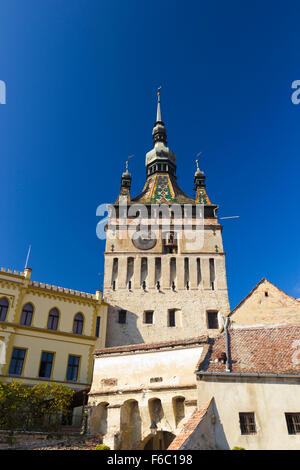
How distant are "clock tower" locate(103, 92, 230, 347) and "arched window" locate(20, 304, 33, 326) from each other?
23.4ft

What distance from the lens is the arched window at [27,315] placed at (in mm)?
26219

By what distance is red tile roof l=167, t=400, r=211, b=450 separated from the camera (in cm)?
1215

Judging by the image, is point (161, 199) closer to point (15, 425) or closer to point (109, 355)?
point (109, 355)

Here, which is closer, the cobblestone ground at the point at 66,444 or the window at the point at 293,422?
the window at the point at 293,422

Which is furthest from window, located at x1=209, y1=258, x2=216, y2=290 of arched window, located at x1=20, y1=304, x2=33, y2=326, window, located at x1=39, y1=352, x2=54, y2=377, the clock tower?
arched window, located at x1=20, y1=304, x2=33, y2=326

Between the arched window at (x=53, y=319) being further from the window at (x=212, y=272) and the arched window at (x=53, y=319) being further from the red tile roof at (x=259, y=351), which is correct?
the window at (x=212, y=272)

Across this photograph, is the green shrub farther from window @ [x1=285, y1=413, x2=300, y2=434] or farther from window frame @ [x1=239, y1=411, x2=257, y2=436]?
window @ [x1=285, y1=413, x2=300, y2=434]

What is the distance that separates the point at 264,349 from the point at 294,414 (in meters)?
3.39

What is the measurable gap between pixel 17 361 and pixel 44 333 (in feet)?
8.34

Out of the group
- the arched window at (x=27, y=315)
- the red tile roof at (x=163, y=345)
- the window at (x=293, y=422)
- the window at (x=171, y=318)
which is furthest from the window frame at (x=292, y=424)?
the window at (x=171, y=318)

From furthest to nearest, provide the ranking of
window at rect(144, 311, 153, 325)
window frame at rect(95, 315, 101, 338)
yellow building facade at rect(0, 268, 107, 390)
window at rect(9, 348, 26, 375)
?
window at rect(144, 311, 153, 325), window frame at rect(95, 315, 101, 338), yellow building facade at rect(0, 268, 107, 390), window at rect(9, 348, 26, 375)

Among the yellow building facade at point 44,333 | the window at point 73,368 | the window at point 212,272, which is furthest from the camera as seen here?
the window at point 212,272

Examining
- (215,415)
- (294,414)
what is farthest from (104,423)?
(294,414)

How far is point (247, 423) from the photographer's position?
14203 millimetres
